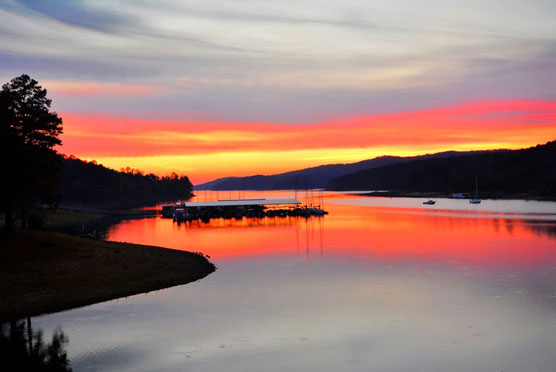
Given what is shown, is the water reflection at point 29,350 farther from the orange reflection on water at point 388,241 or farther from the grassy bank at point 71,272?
the orange reflection on water at point 388,241

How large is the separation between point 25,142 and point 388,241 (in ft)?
209

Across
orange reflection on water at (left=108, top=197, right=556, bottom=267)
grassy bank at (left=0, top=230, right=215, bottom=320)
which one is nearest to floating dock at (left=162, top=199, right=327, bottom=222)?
orange reflection on water at (left=108, top=197, right=556, bottom=267)

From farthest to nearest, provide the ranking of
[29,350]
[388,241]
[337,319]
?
[388,241] → [337,319] → [29,350]

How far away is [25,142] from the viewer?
5416 cm

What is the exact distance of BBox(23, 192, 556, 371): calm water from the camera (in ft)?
98.5

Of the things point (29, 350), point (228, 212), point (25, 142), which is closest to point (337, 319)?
point (29, 350)

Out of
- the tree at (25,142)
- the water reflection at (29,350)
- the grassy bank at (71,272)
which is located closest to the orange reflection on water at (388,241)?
the grassy bank at (71,272)

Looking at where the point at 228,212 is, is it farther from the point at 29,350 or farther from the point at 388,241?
the point at 29,350

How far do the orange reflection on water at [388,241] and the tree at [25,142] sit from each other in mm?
29794

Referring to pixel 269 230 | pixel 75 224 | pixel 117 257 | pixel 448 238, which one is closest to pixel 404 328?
pixel 117 257

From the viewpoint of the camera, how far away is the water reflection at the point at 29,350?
2938 centimetres

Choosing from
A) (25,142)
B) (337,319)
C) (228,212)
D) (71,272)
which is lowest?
(337,319)

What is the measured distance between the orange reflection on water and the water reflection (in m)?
41.5

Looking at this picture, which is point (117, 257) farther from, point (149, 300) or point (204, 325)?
point (204, 325)
